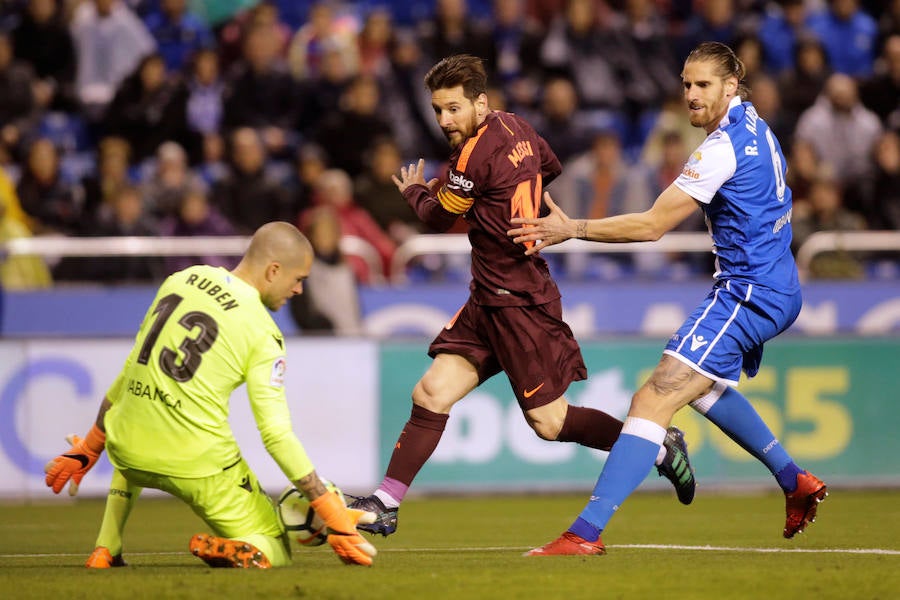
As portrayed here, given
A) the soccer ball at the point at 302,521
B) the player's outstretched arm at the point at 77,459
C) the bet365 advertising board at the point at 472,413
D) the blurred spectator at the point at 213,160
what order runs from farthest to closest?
the blurred spectator at the point at 213,160 < the bet365 advertising board at the point at 472,413 < the player's outstretched arm at the point at 77,459 < the soccer ball at the point at 302,521

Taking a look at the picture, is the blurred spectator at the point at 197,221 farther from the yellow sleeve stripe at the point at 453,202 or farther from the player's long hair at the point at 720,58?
the player's long hair at the point at 720,58

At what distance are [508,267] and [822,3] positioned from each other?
11.8 m

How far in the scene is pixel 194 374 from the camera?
5984mm

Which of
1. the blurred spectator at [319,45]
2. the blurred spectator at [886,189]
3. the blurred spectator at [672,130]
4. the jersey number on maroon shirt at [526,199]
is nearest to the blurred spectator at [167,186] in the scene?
the blurred spectator at [319,45]

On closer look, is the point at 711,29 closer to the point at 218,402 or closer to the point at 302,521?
the point at 302,521

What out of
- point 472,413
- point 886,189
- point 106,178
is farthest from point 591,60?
point 472,413

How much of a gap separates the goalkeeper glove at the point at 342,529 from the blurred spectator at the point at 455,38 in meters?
10.5

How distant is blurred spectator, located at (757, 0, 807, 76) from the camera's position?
17.2 meters

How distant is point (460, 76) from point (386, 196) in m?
7.28

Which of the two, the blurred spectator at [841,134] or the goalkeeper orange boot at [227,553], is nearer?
the goalkeeper orange boot at [227,553]

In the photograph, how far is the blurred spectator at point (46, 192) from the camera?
14.1 metres

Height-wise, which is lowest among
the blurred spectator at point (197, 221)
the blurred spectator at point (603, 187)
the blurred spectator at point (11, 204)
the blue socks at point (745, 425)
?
the blurred spectator at point (11, 204)

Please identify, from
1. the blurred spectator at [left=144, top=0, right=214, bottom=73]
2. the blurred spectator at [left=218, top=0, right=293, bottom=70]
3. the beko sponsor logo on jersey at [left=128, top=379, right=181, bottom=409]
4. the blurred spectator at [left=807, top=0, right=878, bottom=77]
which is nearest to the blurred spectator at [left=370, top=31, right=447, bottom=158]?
the blurred spectator at [left=218, top=0, right=293, bottom=70]

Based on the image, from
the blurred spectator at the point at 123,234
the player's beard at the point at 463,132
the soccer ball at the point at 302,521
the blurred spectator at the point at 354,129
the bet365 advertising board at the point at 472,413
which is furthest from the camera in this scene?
the blurred spectator at the point at 354,129
